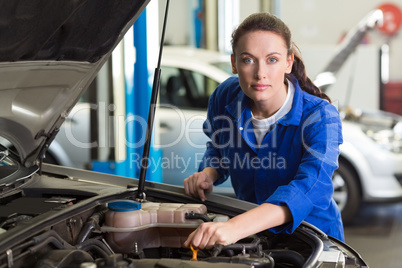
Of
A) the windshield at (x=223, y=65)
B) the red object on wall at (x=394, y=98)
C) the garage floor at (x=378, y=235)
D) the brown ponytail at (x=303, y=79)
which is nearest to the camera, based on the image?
the brown ponytail at (x=303, y=79)

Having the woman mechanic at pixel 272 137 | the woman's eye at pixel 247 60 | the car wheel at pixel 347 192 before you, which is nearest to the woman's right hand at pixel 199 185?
the woman mechanic at pixel 272 137

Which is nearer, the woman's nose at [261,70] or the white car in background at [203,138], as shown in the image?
the woman's nose at [261,70]

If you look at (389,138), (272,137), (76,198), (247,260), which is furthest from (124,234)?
(389,138)

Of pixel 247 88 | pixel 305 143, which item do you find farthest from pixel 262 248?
pixel 247 88

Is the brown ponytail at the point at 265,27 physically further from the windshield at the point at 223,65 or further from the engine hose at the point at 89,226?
the windshield at the point at 223,65

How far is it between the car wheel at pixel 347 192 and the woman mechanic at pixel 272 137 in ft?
9.59

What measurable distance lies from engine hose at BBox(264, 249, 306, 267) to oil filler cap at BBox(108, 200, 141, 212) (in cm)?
42

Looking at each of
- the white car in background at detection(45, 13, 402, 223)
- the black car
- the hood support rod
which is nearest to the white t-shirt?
the black car

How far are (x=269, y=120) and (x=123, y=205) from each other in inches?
22.1

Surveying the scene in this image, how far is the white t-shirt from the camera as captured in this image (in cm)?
193

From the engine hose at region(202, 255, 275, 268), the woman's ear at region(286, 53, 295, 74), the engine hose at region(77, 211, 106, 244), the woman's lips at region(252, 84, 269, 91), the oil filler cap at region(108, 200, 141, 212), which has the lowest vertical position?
the engine hose at region(202, 255, 275, 268)

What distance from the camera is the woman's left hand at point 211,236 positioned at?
1.56 meters

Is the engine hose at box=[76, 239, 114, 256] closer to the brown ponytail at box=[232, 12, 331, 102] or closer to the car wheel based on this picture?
the brown ponytail at box=[232, 12, 331, 102]

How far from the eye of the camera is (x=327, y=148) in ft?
5.85
